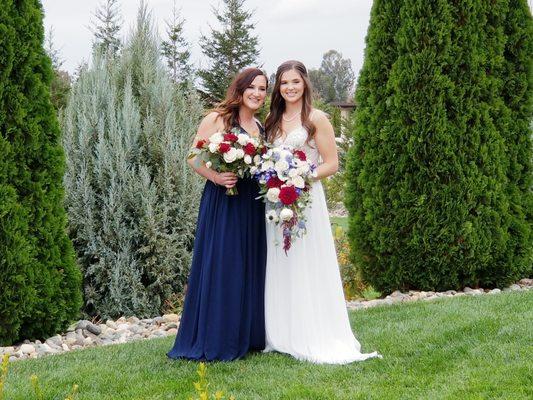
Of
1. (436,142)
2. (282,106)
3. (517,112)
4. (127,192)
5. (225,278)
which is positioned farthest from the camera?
(517,112)

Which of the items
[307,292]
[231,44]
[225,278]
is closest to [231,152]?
[225,278]

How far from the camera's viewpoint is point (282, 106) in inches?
215

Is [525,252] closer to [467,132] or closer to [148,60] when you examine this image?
[467,132]

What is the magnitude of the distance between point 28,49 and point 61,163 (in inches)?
40.8

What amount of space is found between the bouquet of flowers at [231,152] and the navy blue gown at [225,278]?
0.24 metres

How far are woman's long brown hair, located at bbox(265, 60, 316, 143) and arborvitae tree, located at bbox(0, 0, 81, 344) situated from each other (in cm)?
217

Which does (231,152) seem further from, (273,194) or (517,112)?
(517,112)

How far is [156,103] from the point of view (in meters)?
8.06

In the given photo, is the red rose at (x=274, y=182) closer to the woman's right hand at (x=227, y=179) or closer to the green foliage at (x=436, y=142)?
the woman's right hand at (x=227, y=179)

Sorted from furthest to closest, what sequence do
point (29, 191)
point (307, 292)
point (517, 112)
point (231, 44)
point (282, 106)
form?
point (231, 44) < point (517, 112) < point (29, 191) < point (282, 106) < point (307, 292)

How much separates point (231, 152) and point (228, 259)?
2.70ft

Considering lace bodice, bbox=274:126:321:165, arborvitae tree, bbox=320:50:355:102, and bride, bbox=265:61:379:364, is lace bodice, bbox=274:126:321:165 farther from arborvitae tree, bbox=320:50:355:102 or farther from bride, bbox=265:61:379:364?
arborvitae tree, bbox=320:50:355:102

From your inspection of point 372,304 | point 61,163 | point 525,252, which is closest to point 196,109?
point 61,163

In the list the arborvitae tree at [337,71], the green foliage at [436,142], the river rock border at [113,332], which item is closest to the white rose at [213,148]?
the river rock border at [113,332]
